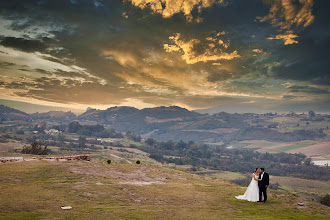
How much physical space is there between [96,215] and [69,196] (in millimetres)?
6783

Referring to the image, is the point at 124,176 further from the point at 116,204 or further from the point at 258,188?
the point at 258,188

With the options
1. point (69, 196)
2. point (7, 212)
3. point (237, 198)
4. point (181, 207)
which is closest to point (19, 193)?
point (69, 196)

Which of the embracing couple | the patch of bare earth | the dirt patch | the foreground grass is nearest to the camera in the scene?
the foreground grass

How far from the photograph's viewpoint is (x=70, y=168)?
119 ft

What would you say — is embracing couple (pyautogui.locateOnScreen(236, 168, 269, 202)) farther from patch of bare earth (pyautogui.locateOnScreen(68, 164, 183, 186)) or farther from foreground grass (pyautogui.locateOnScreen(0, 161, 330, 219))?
patch of bare earth (pyautogui.locateOnScreen(68, 164, 183, 186))

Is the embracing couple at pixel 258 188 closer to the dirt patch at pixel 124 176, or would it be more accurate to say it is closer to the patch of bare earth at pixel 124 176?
the patch of bare earth at pixel 124 176

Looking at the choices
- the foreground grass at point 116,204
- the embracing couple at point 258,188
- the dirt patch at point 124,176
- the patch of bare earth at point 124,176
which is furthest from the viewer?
the dirt patch at point 124,176

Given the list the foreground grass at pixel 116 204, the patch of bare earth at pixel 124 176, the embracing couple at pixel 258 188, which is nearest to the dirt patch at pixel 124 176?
the patch of bare earth at pixel 124 176

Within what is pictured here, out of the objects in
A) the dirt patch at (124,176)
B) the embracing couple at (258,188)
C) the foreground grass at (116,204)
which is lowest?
the dirt patch at (124,176)

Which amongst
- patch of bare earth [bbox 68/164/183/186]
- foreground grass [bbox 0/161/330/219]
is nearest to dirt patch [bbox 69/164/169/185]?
patch of bare earth [bbox 68/164/183/186]

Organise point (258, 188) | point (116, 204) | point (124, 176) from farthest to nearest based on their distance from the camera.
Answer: point (124, 176) → point (258, 188) → point (116, 204)

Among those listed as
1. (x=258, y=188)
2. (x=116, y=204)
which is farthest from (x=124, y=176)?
(x=258, y=188)

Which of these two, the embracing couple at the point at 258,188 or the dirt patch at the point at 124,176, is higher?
the embracing couple at the point at 258,188

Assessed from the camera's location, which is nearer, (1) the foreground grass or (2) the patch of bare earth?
(1) the foreground grass
